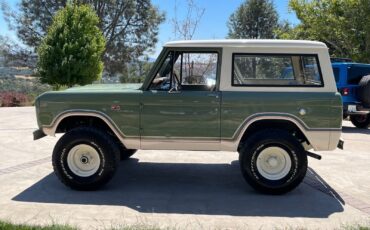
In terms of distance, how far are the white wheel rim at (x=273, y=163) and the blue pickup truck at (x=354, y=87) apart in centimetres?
653

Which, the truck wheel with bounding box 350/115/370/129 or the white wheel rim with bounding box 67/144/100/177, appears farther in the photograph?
the truck wheel with bounding box 350/115/370/129

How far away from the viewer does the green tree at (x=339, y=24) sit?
673 inches

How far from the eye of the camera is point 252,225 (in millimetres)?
4648

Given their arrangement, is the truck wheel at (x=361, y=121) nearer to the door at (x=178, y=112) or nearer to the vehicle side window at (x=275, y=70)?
the vehicle side window at (x=275, y=70)

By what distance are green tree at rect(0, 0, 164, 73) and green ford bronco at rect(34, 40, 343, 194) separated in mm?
30088

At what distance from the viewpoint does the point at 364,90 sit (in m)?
11.3

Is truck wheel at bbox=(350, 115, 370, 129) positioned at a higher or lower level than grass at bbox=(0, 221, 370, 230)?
lower

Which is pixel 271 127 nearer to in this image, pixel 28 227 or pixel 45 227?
pixel 45 227

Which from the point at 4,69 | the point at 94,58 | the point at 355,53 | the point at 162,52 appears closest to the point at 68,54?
the point at 94,58

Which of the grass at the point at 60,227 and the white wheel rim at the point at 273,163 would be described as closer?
the grass at the point at 60,227

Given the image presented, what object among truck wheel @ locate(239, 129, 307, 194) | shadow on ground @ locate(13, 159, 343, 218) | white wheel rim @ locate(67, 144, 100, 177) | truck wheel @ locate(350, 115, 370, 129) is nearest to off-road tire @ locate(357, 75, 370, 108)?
truck wheel @ locate(350, 115, 370, 129)

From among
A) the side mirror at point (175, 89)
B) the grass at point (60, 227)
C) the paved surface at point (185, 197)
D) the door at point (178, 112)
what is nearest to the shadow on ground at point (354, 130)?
the paved surface at point (185, 197)

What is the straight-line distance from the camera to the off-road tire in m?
11.2

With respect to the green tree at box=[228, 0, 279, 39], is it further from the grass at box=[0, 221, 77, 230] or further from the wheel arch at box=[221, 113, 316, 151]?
the grass at box=[0, 221, 77, 230]
